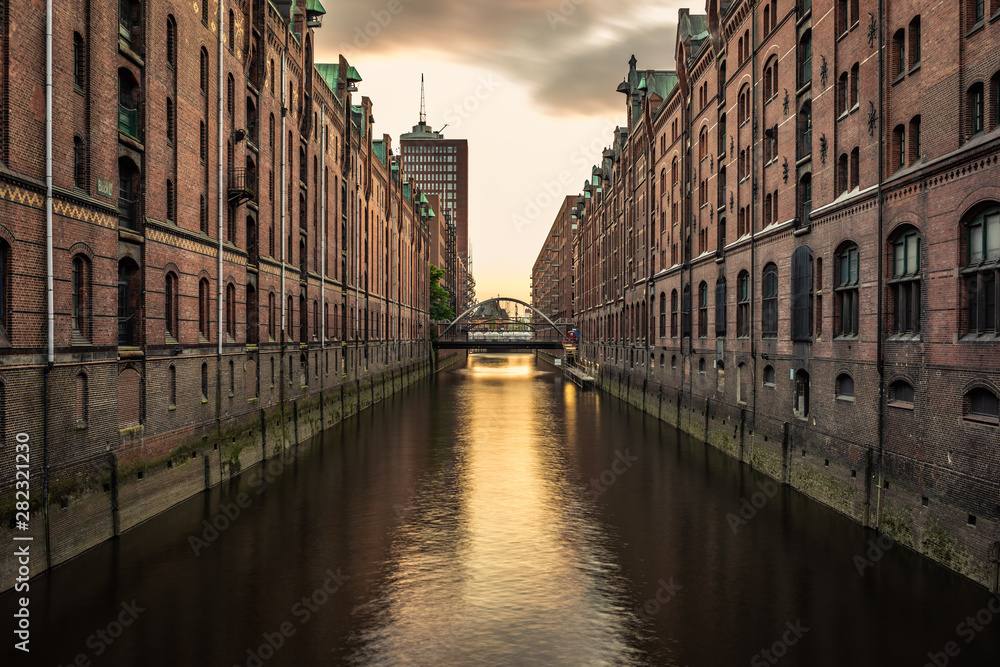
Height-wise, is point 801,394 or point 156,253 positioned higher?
point 156,253

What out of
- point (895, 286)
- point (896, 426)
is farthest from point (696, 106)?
point (896, 426)

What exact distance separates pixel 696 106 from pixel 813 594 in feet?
89.7

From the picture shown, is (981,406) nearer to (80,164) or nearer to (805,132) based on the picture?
(805,132)

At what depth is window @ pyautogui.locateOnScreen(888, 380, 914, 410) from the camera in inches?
610

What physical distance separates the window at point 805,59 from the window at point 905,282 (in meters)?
8.09

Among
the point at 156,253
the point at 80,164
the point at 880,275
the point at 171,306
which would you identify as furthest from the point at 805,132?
the point at 80,164

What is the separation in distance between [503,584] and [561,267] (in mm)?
102397

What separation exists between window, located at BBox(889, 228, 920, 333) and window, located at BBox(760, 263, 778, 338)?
7.28 metres

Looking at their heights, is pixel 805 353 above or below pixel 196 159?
below

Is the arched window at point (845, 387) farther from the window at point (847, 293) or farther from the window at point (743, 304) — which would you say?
the window at point (743, 304)

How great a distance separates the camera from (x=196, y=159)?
21.2m

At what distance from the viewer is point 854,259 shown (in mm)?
18391

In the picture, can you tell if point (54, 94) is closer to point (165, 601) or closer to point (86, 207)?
point (86, 207)

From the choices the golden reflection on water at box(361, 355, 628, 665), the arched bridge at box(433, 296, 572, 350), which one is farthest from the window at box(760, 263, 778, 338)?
the arched bridge at box(433, 296, 572, 350)
